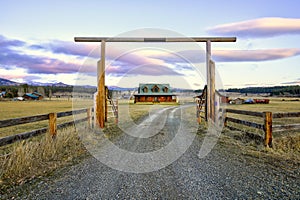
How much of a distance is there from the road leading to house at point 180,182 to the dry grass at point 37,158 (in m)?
0.47

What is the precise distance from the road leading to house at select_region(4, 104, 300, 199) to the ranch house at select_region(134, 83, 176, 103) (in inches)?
2081

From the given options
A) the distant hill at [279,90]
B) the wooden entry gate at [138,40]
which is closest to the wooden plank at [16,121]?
the wooden entry gate at [138,40]

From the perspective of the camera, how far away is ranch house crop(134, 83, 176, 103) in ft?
194

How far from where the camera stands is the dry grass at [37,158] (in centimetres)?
460

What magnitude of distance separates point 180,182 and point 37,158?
3685 mm

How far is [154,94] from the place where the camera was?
5925 cm

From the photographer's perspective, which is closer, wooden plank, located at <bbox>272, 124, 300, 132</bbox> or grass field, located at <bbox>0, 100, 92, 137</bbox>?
wooden plank, located at <bbox>272, 124, 300, 132</bbox>

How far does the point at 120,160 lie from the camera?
5766mm

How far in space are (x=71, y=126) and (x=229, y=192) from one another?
6915mm

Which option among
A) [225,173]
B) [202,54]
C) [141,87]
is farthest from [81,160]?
[141,87]

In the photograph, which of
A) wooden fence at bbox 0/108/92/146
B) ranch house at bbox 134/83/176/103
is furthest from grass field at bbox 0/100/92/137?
ranch house at bbox 134/83/176/103

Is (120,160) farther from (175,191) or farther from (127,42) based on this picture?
(127,42)

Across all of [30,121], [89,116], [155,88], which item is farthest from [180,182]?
[155,88]

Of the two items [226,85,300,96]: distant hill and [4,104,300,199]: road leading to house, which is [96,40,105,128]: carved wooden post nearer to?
[4,104,300,199]: road leading to house
